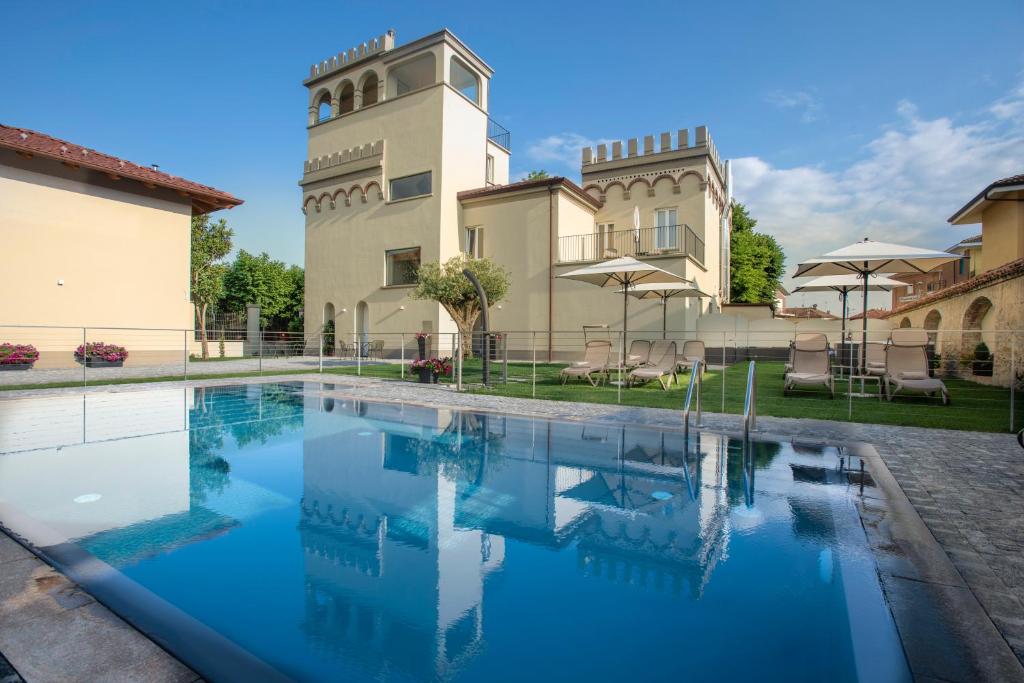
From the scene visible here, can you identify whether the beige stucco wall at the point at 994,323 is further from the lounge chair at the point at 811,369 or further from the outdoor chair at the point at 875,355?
the lounge chair at the point at 811,369

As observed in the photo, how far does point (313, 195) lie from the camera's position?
24.3 m

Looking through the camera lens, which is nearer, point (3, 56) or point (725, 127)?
point (3, 56)

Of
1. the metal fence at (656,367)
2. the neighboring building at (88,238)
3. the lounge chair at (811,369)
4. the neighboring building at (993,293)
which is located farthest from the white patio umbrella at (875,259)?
the neighboring building at (88,238)

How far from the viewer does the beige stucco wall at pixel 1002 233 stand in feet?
44.8

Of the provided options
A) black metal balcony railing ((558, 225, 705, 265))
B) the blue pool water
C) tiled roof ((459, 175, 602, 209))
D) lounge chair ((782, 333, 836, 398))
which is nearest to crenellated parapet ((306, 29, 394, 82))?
tiled roof ((459, 175, 602, 209))

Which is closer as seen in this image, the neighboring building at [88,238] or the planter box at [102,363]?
the neighboring building at [88,238]

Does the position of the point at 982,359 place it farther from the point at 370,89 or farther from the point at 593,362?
the point at 370,89

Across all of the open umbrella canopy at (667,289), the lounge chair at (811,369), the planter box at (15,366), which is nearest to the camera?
the lounge chair at (811,369)

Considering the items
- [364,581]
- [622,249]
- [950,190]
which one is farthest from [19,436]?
[950,190]

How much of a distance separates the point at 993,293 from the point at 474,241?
17.0 metres

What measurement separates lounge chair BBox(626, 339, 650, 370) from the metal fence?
4 cm

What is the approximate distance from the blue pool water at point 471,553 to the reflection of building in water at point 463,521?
0.7 inches

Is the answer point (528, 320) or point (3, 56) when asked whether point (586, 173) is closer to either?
point (528, 320)

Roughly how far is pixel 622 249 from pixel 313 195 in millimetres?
15669
